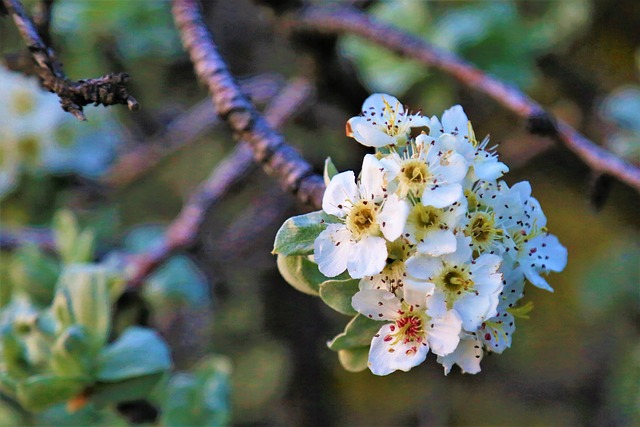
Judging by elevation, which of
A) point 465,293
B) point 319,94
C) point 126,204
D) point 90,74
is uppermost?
point 465,293

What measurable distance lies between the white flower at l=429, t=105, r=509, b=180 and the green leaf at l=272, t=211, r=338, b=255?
13cm

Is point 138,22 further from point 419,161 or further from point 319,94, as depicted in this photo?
point 419,161

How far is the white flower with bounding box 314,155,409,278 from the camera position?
630mm

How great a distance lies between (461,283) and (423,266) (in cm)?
3

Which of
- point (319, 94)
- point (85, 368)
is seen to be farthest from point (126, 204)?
point (85, 368)

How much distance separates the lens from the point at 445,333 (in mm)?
644

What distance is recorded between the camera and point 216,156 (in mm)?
2123

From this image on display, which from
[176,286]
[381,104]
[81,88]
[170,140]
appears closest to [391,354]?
[381,104]

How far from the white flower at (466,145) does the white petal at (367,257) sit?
0.10 m

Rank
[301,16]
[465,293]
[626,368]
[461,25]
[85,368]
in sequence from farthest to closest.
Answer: [626,368]
[461,25]
[301,16]
[85,368]
[465,293]

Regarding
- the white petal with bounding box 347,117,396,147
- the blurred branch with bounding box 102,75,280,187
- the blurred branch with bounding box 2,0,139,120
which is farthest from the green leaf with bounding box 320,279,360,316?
the blurred branch with bounding box 102,75,280,187

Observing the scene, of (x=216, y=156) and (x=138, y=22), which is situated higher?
(x=138, y=22)

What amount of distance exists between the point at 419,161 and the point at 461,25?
952 millimetres

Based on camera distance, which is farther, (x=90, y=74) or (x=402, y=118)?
(x=90, y=74)
